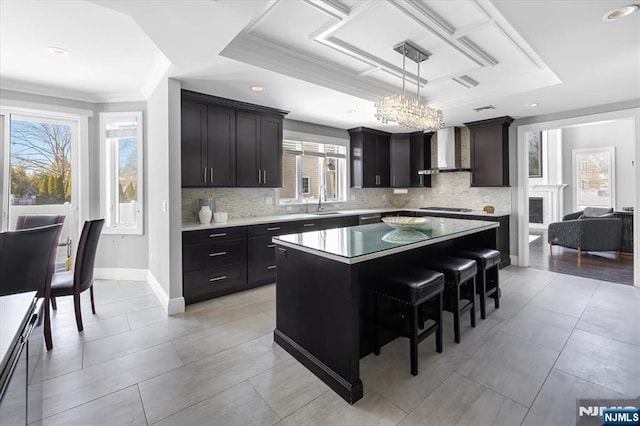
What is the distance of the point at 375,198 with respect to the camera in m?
6.67

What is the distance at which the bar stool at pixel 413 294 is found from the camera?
84.1 inches

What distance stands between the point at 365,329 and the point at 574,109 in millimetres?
4824

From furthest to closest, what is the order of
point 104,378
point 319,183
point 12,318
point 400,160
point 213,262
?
point 400,160 → point 319,183 → point 213,262 → point 104,378 → point 12,318

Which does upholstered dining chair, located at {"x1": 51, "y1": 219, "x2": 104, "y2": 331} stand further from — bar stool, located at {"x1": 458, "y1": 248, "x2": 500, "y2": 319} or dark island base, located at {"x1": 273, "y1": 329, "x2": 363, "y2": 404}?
bar stool, located at {"x1": 458, "y1": 248, "x2": 500, "y2": 319}

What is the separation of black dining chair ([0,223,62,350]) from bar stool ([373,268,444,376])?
106 inches

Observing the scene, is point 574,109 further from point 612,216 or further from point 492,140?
point 612,216

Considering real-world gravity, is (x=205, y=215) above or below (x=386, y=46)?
below

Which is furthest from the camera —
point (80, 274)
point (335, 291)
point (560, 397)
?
point (80, 274)

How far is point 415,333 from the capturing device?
215 cm

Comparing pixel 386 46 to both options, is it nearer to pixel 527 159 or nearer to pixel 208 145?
pixel 208 145

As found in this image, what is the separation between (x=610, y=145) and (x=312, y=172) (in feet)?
26.3

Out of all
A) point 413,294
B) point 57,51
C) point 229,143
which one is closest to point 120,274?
point 229,143

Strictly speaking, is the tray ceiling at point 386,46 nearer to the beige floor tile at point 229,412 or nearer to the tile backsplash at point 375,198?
the tile backsplash at point 375,198

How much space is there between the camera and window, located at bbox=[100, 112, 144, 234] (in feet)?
14.5
